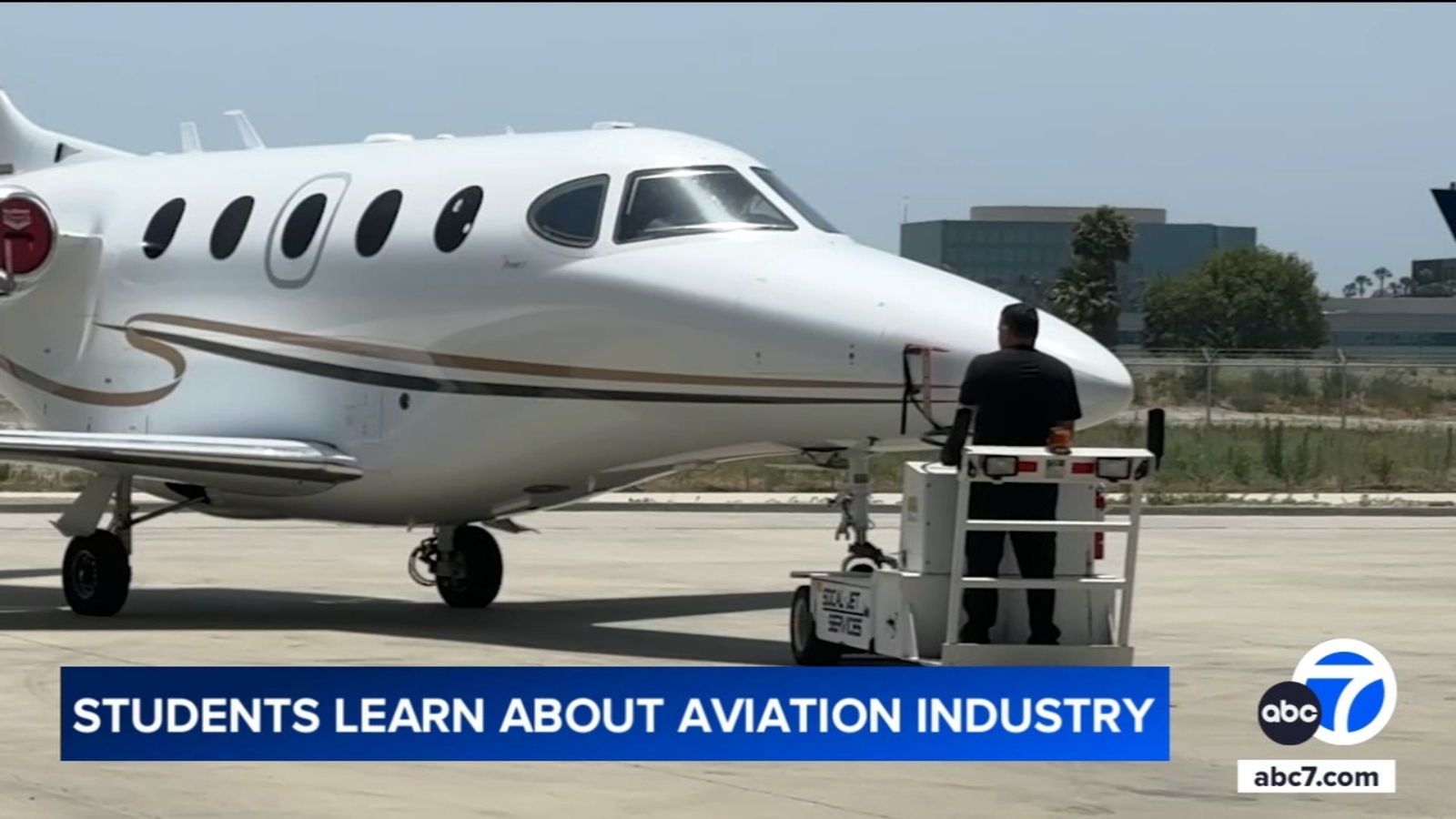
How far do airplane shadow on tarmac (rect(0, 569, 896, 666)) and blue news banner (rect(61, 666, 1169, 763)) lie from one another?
2.56m

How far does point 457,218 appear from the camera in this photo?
16.9 meters

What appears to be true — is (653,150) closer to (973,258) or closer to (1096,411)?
(1096,411)

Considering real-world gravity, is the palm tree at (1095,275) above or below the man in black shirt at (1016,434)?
above

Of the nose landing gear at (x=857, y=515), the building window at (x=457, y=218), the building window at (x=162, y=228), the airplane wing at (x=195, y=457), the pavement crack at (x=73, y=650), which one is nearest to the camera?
the nose landing gear at (x=857, y=515)

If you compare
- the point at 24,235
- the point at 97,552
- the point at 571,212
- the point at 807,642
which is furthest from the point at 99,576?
the point at 807,642

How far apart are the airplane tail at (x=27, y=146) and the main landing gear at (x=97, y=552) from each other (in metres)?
4.59

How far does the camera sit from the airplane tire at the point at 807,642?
14.1 metres

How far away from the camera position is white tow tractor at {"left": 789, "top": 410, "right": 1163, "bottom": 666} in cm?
1241

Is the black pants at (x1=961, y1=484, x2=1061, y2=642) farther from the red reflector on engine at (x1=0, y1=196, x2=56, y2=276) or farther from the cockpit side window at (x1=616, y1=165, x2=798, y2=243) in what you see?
the red reflector on engine at (x1=0, y1=196, x2=56, y2=276)

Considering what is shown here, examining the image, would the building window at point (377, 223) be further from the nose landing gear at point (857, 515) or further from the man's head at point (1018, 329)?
the man's head at point (1018, 329)

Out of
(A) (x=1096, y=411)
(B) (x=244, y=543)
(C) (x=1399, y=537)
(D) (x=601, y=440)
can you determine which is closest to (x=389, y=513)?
(D) (x=601, y=440)

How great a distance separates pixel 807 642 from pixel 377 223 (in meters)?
4.97

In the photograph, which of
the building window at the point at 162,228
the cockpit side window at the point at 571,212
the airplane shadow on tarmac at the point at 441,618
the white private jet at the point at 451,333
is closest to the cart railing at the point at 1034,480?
the white private jet at the point at 451,333

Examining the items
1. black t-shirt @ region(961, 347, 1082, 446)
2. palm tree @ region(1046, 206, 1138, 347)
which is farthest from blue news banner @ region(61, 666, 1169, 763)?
palm tree @ region(1046, 206, 1138, 347)
